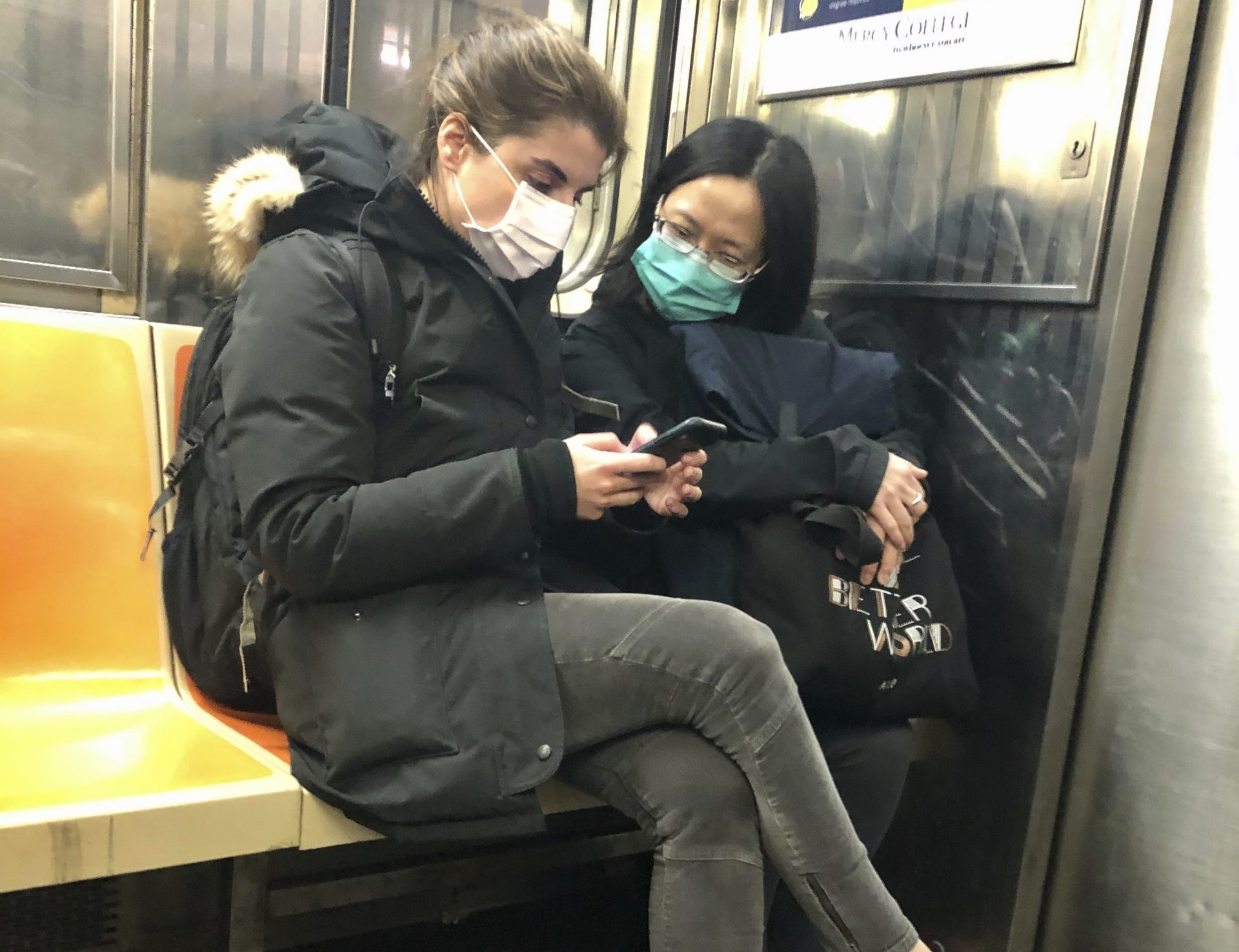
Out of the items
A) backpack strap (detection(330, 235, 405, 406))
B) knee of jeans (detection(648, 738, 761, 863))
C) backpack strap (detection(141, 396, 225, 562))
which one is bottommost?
knee of jeans (detection(648, 738, 761, 863))

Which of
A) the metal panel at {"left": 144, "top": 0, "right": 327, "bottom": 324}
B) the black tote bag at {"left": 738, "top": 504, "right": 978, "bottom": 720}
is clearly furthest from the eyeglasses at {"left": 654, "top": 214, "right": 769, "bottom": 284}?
the metal panel at {"left": 144, "top": 0, "right": 327, "bottom": 324}

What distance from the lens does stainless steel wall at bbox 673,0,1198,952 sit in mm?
1680

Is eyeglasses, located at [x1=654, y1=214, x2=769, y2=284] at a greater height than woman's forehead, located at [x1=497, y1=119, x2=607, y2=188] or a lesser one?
lesser

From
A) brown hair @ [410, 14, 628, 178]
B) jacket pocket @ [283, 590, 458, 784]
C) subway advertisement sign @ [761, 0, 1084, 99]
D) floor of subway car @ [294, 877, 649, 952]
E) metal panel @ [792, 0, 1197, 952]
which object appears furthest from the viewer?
floor of subway car @ [294, 877, 649, 952]

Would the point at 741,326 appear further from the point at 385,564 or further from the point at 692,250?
the point at 385,564

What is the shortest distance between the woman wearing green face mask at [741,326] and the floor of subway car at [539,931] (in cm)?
43

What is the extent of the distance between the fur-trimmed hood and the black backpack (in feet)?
0.23

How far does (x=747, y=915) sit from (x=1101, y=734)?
35.4 inches

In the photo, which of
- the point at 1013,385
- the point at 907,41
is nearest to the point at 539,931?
the point at 1013,385

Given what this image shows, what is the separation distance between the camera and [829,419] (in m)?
1.77

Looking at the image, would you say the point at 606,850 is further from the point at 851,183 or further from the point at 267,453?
the point at 851,183

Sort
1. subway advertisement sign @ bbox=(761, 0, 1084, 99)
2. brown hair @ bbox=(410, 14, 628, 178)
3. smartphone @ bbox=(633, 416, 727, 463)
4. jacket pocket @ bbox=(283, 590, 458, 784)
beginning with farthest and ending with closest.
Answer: subway advertisement sign @ bbox=(761, 0, 1084, 99) < brown hair @ bbox=(410, 14, 628, 178) < smartphone @ bbox=(633, 416, 727, 463) < jacket pocket @ bbox=(283, 590, 458, 784)

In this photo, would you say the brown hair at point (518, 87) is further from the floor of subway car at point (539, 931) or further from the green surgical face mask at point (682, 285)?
the floor of subway car at point (539, 931)

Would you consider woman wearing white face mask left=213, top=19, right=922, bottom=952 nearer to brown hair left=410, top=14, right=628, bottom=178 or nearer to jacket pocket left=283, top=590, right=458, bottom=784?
jacket pocket left=283, top=590, right=458, bottom=784
